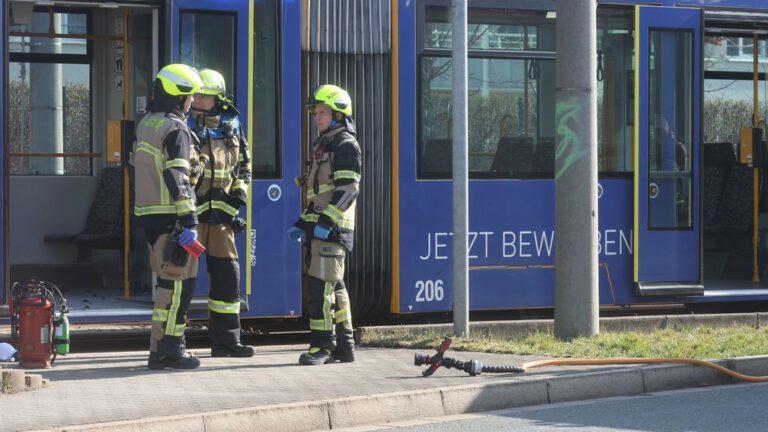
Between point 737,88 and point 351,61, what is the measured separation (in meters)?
6.55

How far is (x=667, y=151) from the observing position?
1299cm

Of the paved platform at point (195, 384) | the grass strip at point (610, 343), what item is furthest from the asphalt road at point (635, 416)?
the grass strip at point (610, 343)

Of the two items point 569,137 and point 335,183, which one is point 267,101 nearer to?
point 335,183

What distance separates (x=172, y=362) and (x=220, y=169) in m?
1.49

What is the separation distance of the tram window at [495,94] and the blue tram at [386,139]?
0.6 inches

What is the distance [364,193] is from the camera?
11.9m

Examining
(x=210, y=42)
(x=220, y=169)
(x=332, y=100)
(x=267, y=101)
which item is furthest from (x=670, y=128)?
(x=220, y=169)

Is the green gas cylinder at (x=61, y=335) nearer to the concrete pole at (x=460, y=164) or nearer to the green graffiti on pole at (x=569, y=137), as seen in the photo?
the concrete pole at (x=460, y=164)

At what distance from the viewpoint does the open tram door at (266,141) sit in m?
11.4

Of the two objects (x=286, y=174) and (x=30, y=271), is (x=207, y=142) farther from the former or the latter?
(x=30, y=271)

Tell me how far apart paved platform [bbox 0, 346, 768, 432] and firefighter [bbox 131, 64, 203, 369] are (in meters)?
0.31

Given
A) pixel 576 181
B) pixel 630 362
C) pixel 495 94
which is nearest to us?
pixel 630 362

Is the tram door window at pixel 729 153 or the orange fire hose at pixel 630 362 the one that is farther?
the tram door window at pixel 729 153

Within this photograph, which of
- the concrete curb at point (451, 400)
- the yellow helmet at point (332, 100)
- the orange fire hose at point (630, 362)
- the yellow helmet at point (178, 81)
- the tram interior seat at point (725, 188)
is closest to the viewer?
the concrete curb at point (451, 400)
